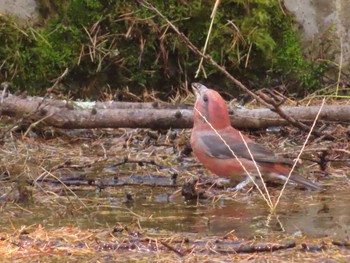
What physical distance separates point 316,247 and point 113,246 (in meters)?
0.92

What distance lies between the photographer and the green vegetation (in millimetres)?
9180

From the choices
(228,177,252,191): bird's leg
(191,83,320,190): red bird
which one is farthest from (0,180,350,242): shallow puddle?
(191,83,320,190): red bird

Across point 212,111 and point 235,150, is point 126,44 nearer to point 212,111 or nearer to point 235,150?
point 212,111

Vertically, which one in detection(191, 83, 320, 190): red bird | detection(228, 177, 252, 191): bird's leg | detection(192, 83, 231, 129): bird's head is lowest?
detection(228, 177, 252, 191): bird's leg

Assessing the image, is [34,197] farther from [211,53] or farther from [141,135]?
[211,53]

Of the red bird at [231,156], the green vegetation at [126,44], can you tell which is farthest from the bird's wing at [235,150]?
the green vegetation at [126,44]

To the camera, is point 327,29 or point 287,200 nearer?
point 287,200

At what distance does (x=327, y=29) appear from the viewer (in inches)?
383

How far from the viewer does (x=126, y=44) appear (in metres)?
9.35

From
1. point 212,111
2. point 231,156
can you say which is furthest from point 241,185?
point 212,111

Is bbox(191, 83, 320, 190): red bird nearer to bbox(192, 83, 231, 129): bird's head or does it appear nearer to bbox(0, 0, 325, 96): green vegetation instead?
bbox(192, 83, 231, 129): bird's head

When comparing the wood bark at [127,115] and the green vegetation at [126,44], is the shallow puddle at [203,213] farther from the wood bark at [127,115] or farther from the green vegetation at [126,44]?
the green vegetation at [126,44]

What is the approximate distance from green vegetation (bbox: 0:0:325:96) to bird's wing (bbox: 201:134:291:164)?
2.73 meters

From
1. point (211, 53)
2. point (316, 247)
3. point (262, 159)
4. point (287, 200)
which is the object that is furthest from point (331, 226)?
point (211, 53)
